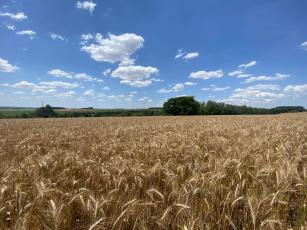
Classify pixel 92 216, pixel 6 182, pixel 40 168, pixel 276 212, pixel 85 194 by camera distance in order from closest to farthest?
pixel 92 216, pixel 276 212, pixel 85 194, pixel 6 182, pixel 40 168

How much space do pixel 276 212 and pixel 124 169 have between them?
2.12m

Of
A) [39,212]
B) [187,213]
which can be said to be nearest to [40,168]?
[39,212]

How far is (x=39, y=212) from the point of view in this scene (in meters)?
2.36

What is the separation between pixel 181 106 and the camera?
118 meters

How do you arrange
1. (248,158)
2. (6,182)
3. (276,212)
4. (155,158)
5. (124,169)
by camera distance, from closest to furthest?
(276,212) → (6,182) → (124,169) → (248,158) → (155,158)

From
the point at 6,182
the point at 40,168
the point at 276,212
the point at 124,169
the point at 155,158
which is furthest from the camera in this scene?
the point at 155,158

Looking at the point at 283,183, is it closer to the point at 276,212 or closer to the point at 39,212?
the point at 276,212

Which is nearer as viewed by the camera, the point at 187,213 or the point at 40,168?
the point at 187,213

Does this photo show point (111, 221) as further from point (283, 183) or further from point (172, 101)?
point (172, 101)

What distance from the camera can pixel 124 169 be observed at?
3.69 meters

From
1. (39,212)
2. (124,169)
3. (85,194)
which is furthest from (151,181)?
(39,212)

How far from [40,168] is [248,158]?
392cm

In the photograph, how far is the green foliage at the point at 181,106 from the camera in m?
117

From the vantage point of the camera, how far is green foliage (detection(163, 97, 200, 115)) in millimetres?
117188
